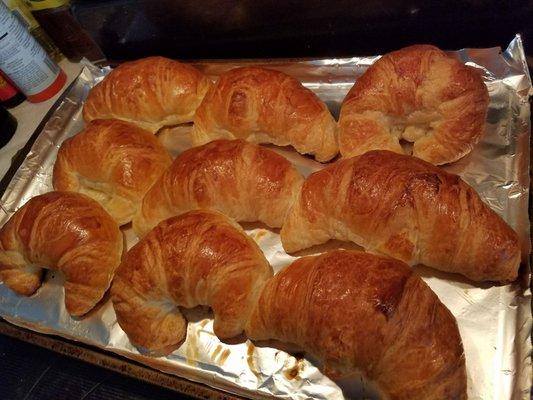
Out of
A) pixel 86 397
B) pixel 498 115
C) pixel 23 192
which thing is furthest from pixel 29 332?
pixel 498 115

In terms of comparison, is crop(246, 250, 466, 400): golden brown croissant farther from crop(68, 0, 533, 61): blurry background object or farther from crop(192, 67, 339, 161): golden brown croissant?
crop(68, 0, 533, 61): blurry background object

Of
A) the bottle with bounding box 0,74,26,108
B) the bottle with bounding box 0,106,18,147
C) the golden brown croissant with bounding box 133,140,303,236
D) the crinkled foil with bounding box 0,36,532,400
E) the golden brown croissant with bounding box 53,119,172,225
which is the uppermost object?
the bottle with bounding box 0,74,26,108

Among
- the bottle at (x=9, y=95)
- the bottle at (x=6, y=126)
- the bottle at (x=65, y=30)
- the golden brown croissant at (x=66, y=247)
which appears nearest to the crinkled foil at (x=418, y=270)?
the golden brown croissant at (x=66, y=247)

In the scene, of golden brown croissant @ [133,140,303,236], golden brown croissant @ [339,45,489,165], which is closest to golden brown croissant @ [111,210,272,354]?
golden brown croissant @ [133,140,303,236]

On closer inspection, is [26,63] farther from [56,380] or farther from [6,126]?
[56,380]

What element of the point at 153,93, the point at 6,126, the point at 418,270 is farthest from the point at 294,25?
the point at 6,126

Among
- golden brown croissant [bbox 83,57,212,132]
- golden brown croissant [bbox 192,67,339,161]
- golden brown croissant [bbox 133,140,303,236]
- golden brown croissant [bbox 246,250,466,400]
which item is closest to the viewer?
golden brown croissant [bbox 246,250,466,400]
